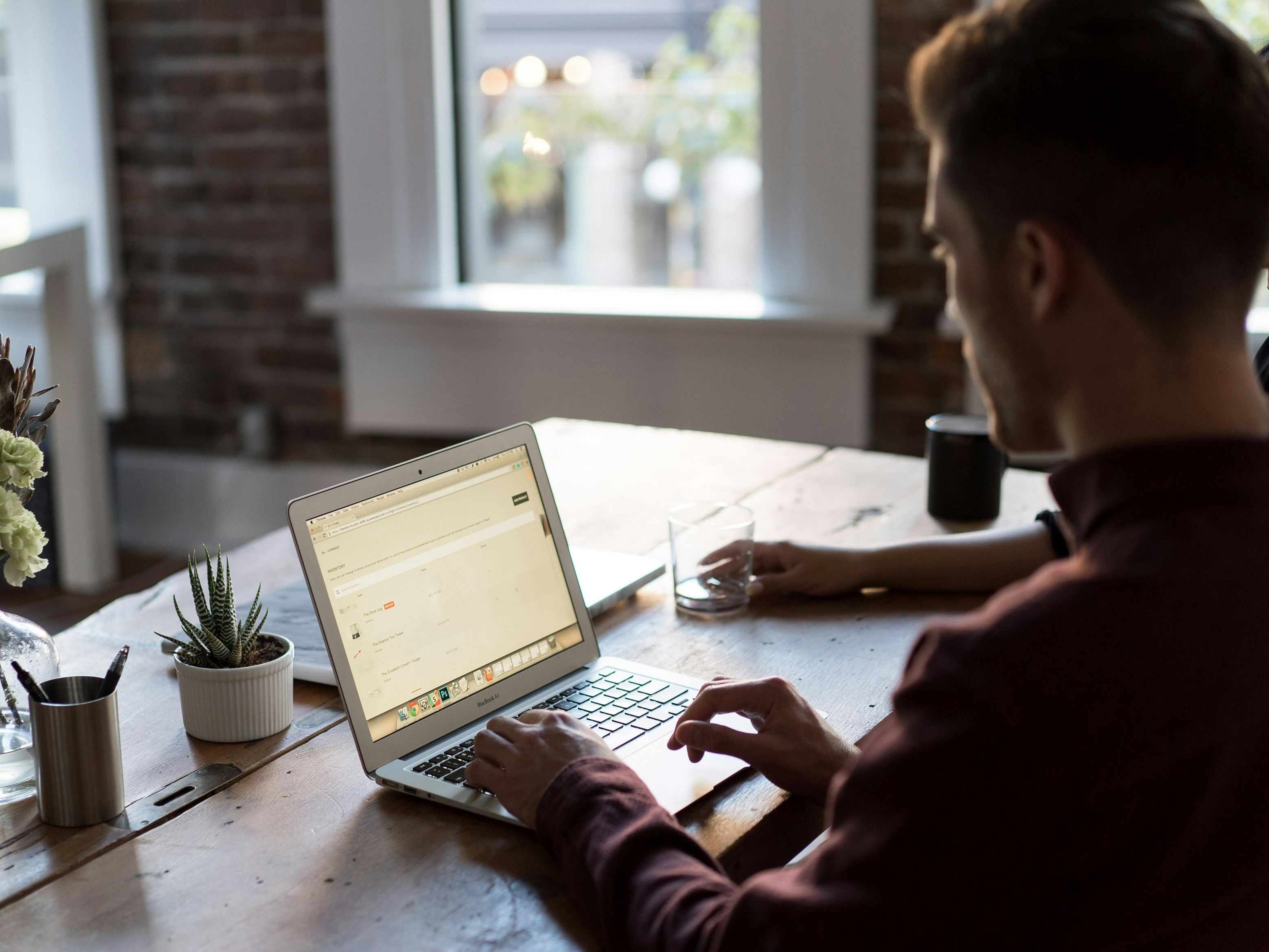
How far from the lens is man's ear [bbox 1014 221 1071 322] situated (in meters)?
0.75

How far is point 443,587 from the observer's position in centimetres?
119

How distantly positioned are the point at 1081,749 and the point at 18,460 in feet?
2.81

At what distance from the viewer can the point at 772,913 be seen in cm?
77

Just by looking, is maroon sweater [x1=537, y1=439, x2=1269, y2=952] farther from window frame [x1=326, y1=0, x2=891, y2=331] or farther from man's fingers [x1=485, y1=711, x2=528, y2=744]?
window frame [x1=326, y1=0, x2=891, y2=331]

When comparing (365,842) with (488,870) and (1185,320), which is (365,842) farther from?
(1185,320)

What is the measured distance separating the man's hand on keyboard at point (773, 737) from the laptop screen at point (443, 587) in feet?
0.67

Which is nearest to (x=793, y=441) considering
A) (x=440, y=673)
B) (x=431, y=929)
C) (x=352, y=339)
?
(x=352, y=339)

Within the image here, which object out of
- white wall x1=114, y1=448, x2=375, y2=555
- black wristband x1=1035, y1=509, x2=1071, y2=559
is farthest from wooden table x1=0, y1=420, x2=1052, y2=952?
white wall x1=114, y1=448, x2=375, y2=555

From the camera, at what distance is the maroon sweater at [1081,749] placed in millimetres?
715

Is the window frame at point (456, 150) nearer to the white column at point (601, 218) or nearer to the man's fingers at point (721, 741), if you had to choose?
the white column at point (601, 218)

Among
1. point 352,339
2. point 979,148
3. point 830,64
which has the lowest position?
point 352,339

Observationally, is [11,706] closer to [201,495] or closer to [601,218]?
[601,218]

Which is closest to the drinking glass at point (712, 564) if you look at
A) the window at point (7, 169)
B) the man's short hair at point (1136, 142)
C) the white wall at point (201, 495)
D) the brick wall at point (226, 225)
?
the man's short hair at point (1136, 142)

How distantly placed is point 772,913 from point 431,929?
0.88ft
